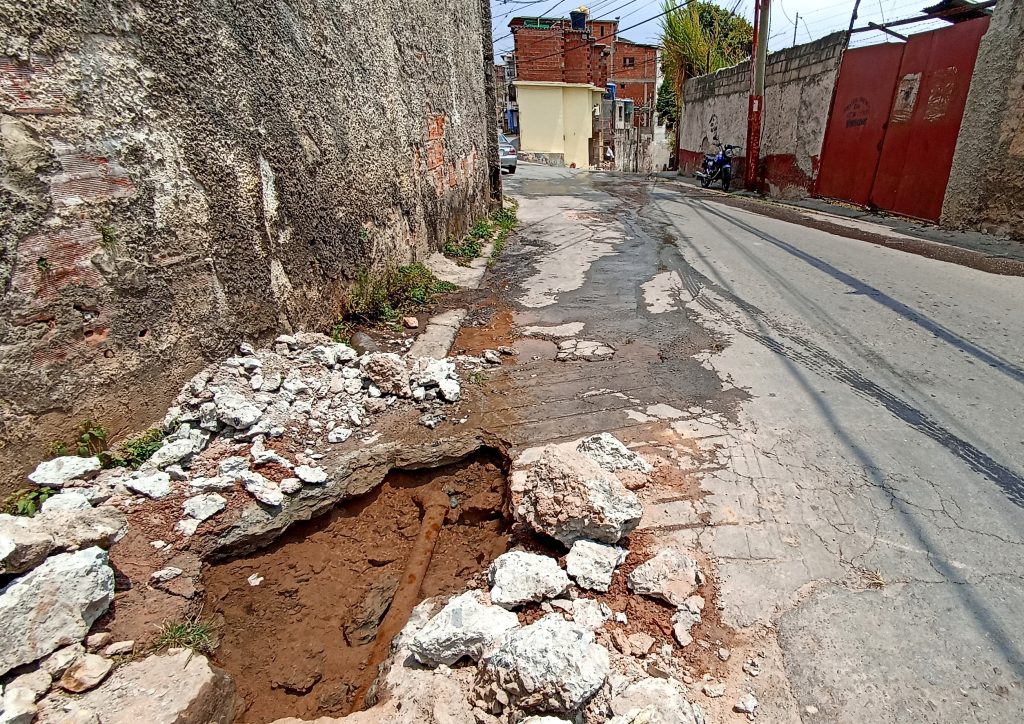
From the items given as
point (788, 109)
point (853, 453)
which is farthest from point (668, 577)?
point (788, 109)

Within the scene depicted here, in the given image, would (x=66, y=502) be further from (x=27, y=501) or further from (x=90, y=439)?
(x=90, y=439)

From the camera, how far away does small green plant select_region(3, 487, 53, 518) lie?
229cm

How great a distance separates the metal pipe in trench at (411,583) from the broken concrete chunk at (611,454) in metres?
0.83

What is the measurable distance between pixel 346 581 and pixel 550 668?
1.30m

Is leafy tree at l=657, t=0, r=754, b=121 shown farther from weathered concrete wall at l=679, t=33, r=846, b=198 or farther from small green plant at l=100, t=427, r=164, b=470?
small green plant at l=100, t=427, r=164, b=470

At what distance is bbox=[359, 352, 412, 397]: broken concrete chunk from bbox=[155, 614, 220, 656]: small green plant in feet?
5.55

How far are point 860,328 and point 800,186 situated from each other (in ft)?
27.2

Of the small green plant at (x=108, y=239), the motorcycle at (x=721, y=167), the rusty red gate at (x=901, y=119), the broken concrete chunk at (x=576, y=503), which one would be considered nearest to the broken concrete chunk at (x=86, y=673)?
the broken concrete chunk at (x=576, y=503)

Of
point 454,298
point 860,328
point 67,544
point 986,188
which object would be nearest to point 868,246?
point 986,188

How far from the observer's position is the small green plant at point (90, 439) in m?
2.58

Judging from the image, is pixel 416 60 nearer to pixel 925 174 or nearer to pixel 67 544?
pixel 67 544

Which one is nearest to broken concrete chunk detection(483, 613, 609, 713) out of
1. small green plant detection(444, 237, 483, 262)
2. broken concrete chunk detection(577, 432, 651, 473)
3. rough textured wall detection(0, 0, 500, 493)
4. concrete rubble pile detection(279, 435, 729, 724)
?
concrete rubble pile detection(279, 435, 729, 724)

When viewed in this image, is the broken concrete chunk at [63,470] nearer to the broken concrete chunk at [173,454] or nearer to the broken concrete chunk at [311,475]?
the broken concrete chunk at [173,454]

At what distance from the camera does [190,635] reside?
6.81 feet
